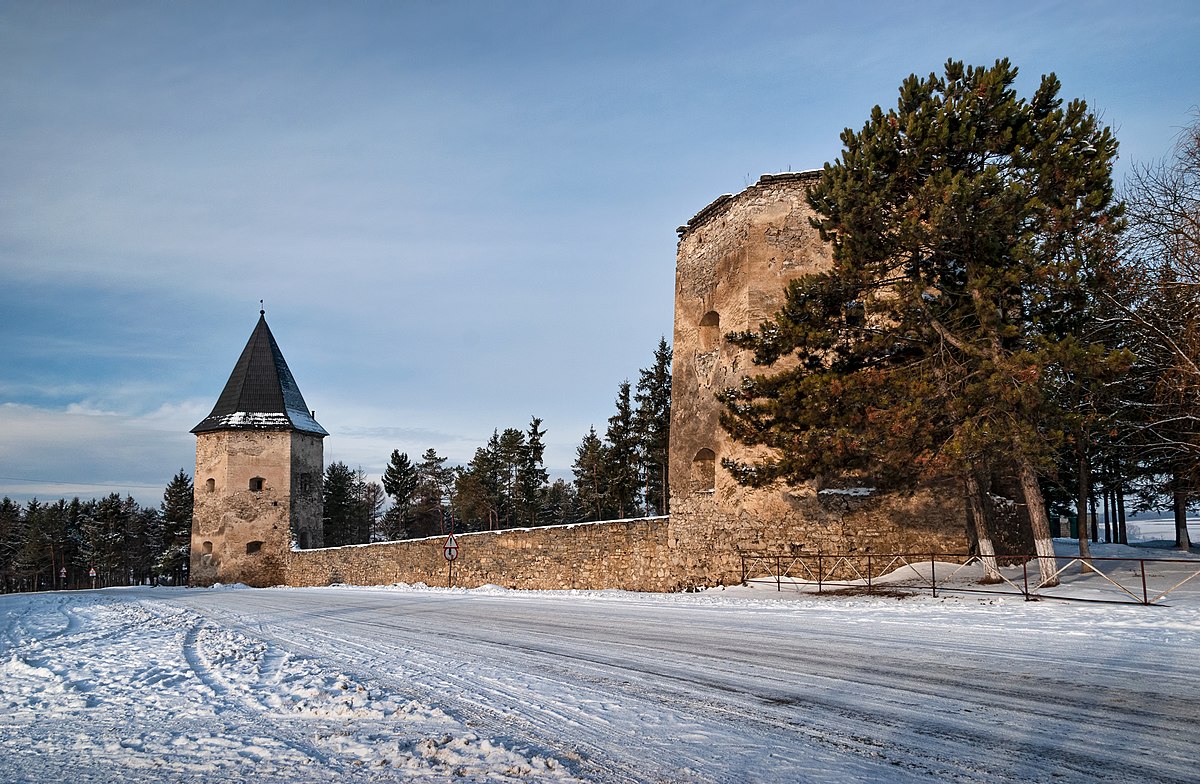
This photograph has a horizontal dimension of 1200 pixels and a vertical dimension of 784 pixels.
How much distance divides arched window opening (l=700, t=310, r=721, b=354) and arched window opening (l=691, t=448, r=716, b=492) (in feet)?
9.00

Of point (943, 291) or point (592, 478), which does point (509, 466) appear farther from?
point (943, 291)

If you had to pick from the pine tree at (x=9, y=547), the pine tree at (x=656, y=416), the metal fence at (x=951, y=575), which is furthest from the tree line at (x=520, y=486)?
the pine tree at (x=9, y=547)

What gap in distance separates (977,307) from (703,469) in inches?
351

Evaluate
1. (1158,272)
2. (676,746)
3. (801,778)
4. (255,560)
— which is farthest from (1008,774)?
(255,560)

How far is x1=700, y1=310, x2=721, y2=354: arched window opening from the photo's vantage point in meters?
21.2

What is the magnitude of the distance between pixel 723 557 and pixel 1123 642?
11.7 m

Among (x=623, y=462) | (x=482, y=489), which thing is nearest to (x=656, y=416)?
(x=623, y=462)

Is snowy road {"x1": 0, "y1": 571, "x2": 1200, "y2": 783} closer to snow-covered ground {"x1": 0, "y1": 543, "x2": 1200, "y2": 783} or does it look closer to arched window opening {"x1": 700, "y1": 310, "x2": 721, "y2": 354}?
snow-covered ground {"x1": 0, "y1": 543, "x2": 1200, "y2": 783}

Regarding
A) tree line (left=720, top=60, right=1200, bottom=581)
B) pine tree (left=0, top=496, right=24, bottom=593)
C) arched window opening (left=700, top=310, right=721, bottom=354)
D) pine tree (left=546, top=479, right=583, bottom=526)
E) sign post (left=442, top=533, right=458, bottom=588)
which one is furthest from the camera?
pine tree (left=0, top=496, right=24, bottom=593)

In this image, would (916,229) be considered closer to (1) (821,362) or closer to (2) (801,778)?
(1) (821,362)

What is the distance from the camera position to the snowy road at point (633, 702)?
13.4 feet

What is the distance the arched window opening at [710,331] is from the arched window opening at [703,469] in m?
2.74

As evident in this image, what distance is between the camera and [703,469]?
21250mm

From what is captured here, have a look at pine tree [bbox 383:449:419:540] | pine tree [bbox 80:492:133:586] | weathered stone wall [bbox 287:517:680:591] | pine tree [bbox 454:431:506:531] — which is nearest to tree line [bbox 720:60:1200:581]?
weathered stone wall [bbox 287:517:680:591]
